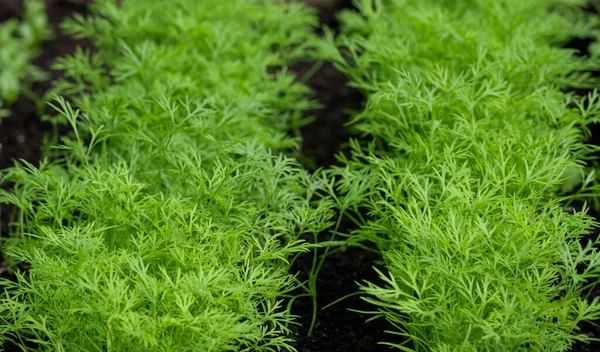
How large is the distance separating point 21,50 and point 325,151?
269 cm

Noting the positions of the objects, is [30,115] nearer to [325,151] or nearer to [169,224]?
[325,151]

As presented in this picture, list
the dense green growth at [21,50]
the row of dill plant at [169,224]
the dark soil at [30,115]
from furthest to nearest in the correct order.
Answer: the dense green growth at [21,50] < the dark soil at [30,115] < the row of dill plant at [169,224]

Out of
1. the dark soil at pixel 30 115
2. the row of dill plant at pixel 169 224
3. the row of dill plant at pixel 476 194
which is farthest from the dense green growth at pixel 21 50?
the row of dill plant at pixel 476 194

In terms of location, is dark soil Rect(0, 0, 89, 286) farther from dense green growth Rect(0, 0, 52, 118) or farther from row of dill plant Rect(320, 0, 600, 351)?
row of dill plant Rect(320, 0, 600, 351)

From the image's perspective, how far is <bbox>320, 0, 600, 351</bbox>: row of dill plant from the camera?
102 inches

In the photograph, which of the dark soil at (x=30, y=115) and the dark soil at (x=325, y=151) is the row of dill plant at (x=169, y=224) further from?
the dark soil at (x=30, y=115)

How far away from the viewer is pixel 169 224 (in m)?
2.83

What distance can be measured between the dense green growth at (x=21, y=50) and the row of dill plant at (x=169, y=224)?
1243 millimetres

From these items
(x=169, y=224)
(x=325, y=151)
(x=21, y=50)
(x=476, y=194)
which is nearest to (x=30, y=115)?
(x=21, y=50)

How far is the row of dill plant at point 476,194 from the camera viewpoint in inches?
102

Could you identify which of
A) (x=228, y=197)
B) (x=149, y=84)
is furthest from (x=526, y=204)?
(x=149, y=84)

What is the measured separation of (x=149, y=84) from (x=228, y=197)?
1.19 m

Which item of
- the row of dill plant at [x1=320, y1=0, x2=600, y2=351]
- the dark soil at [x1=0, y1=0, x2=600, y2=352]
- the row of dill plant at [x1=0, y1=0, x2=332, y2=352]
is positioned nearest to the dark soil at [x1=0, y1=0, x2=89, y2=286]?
the dark soil at [x1=0, y1=0, x2=600, y2=352]

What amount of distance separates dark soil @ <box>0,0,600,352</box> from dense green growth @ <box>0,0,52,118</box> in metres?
0.07
